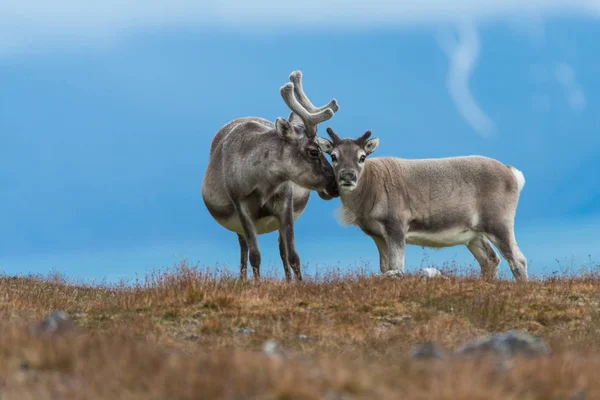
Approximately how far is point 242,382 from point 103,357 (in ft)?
5.06

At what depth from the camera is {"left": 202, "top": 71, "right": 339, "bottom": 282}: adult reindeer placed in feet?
53.9

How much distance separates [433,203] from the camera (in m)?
18.2

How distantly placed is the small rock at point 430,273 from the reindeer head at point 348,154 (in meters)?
2.15

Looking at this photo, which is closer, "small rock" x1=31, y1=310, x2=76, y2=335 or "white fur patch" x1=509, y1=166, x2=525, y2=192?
"small rock" x1=31, y1=310, x2=76, y2=335

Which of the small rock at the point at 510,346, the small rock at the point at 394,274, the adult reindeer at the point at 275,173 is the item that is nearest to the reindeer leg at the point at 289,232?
the adult reindeer at the point at 275,173

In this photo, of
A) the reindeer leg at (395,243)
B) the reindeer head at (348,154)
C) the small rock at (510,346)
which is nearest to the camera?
the small rock at (510,346)

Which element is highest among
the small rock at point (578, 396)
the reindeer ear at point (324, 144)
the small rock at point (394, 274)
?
the reindeer ear at point (324, 144)

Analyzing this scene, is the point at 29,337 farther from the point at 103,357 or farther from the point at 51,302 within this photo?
the point at 51,302

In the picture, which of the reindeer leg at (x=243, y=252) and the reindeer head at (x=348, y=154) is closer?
the reindeer head at (x=348, y=154)

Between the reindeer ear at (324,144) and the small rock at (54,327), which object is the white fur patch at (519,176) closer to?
the reindeer ear at (324,144)

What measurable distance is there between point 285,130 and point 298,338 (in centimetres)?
593

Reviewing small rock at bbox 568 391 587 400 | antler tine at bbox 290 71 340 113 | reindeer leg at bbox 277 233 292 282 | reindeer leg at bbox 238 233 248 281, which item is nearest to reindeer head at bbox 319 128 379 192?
antler tine at bbox 290 71 340 113

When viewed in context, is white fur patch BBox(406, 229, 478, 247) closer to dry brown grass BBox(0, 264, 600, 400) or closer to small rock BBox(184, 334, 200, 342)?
dry brown grass BBox(0, 264, 600, 400)

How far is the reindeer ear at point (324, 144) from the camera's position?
1650 centimetres
